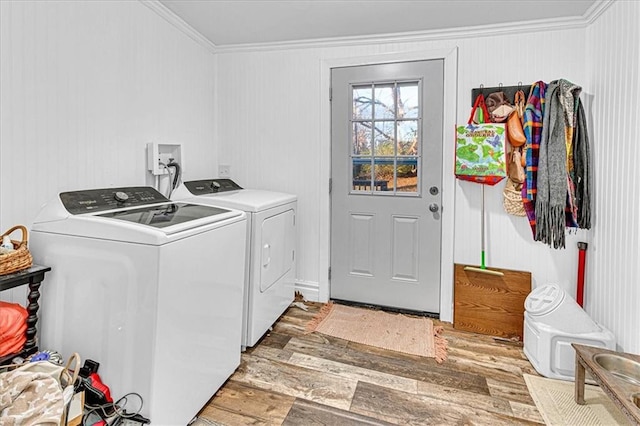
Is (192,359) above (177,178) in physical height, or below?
below

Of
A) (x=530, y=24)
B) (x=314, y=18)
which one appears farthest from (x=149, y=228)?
(x=530, y=24)

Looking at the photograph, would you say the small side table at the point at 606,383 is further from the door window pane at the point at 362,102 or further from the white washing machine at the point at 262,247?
the door window pane at the point at 362,102

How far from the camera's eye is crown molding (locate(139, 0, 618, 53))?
2.42 m

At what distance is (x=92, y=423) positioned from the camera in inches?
52.4

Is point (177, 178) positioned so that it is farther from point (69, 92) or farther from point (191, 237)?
point (191, 237)

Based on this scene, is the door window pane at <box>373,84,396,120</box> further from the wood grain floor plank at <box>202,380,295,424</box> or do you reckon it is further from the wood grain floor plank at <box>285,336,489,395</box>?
the wood grain floor plank at <box>202,380,295,424</box>

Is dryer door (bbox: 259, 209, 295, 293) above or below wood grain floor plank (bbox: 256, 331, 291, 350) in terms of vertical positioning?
above

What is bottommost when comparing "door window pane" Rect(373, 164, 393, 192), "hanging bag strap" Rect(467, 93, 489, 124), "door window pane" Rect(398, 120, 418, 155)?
"door window pane" Rect(373, 164, 393, 192)

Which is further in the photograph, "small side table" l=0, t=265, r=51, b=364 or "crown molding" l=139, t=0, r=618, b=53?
"crown molding" l=139, t=0, r=618, b=53

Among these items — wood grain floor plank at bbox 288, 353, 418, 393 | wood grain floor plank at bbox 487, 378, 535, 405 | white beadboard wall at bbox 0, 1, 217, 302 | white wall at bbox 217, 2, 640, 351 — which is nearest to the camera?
white beadboard wall at bbox 0, 1, 217, 302

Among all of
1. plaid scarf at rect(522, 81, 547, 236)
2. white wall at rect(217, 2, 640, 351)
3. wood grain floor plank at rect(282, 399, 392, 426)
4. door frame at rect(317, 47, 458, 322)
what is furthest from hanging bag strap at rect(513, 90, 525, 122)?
wood grain floor plank at rect(282, 399, 392, 426)

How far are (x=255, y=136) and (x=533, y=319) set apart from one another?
2567 millimetres

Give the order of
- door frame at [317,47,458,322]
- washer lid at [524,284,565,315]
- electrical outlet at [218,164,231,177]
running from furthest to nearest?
electrical outlet at [218,164,231,177] → door frame at [317,47,458,322] → washer lid at [524,284,565,315]

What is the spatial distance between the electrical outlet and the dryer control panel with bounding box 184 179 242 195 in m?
0.33
